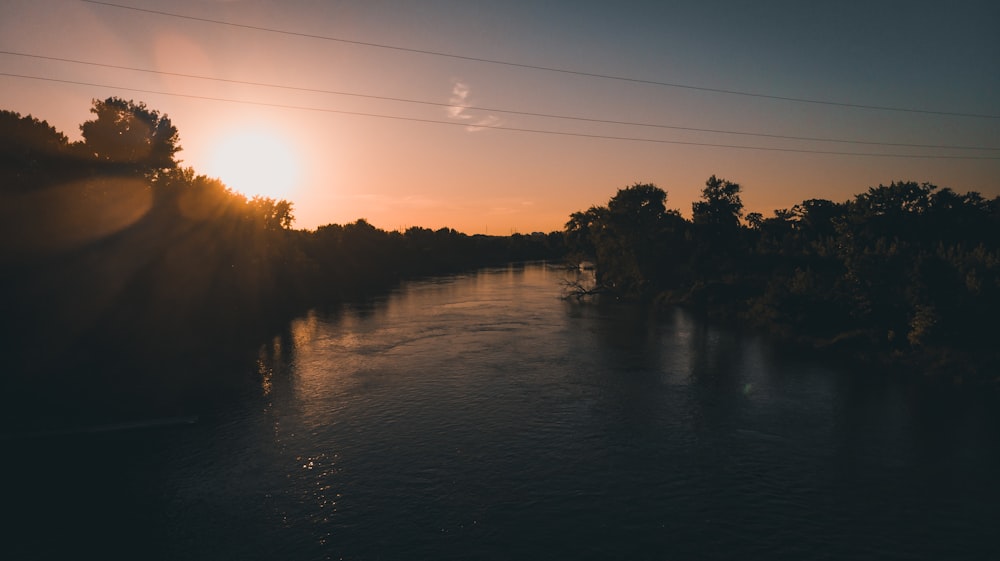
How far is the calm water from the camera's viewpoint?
21594mm

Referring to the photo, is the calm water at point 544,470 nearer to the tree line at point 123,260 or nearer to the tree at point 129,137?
the tree line at point 123,260

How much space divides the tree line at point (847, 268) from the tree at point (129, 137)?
3415 inches

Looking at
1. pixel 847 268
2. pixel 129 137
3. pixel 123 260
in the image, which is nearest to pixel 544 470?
pixel 847 268

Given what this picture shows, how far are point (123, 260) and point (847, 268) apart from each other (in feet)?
295

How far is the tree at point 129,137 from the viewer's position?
7950 cm

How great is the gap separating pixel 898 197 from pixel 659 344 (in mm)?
34063

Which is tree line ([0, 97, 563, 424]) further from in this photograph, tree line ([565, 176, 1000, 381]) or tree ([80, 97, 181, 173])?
tree line ([565, 176, 1000, 381])

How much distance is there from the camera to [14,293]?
175 ft

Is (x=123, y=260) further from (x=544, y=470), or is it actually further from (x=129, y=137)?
(x=544, y=470)

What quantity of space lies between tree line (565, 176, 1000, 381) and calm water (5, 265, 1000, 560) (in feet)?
23.2

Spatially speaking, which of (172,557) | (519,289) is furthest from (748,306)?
(172,557)

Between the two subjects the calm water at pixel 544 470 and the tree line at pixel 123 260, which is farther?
the tree line at pixel 123 260

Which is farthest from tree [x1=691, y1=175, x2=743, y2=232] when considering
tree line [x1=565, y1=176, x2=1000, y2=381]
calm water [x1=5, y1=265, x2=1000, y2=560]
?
calm water [x1=5, y1=265, x2=1000, y2=560]

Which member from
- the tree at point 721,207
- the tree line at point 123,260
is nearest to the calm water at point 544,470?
the tree line at point 123,260
